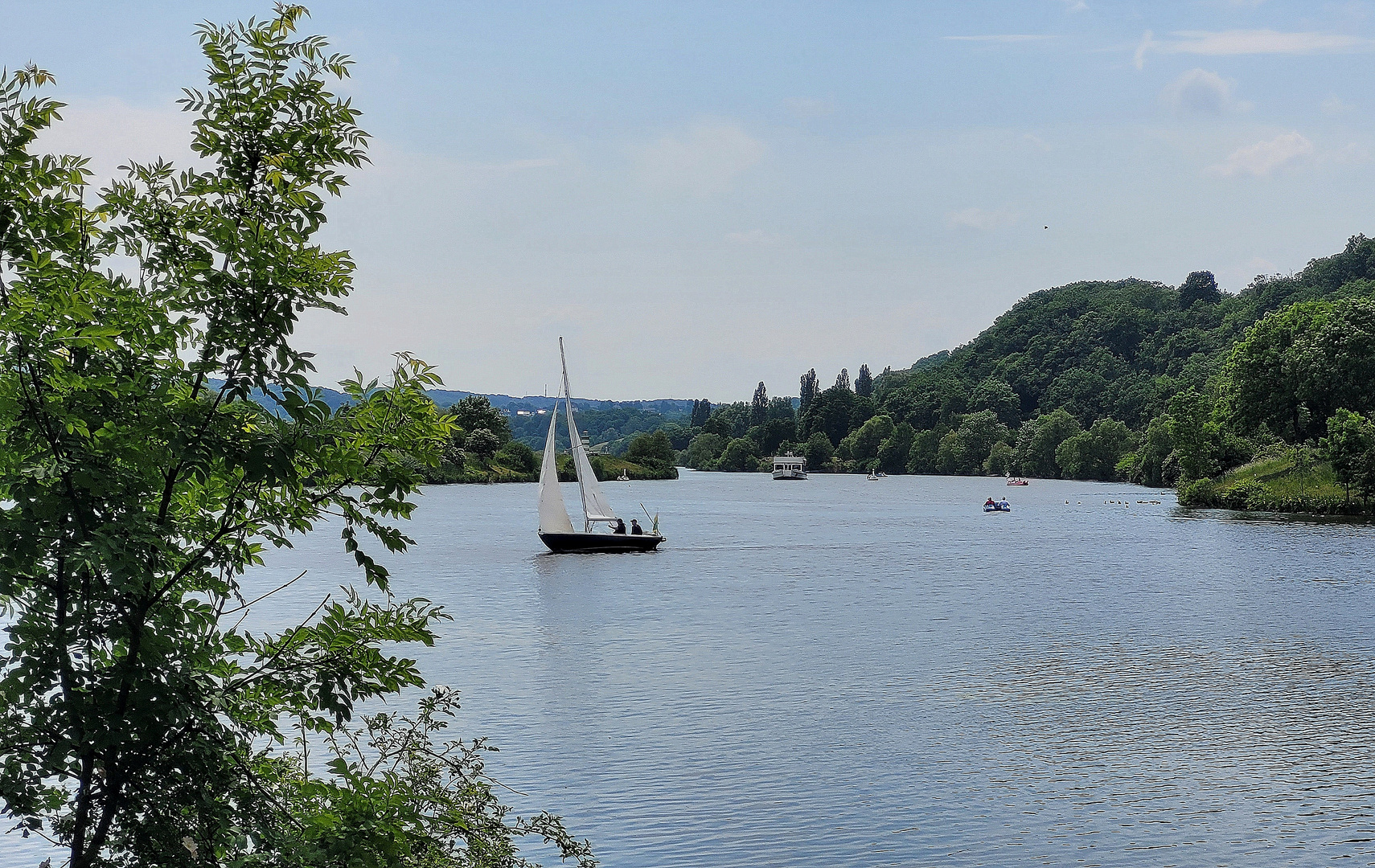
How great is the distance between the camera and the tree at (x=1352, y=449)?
86.6m

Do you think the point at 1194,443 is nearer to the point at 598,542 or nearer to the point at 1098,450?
the point at 598,542

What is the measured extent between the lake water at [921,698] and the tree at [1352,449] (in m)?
20.6

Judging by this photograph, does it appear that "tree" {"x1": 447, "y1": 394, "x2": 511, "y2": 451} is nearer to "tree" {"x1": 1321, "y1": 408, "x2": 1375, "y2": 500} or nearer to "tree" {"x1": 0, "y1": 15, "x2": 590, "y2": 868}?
"tree" {"x1": 1321, "y1": 408, "x2": 1375, "y2": 500}

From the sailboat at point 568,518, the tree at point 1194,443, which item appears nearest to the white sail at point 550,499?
the sailboat at point 568,518

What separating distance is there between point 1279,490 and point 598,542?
5973cm

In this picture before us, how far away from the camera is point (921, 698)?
3070cm

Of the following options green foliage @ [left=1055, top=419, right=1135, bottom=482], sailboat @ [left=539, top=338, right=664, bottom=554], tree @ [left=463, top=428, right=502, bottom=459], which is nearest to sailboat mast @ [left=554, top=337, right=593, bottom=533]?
sailboat @ [left=539, top=338, right=664, bottom=554]

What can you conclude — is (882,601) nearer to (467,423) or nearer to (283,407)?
(283,407)

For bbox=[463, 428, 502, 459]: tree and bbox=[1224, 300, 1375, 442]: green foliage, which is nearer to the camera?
bbox=[1224, 300, 1375, 442]: green foliage

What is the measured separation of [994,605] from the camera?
161 feet

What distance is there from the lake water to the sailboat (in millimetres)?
931

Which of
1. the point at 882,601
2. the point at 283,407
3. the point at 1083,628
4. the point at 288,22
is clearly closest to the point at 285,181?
the point at 288,22

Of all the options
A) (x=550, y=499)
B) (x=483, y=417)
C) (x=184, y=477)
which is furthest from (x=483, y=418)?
(x=184, y=477)

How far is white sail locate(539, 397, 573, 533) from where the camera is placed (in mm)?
60906
